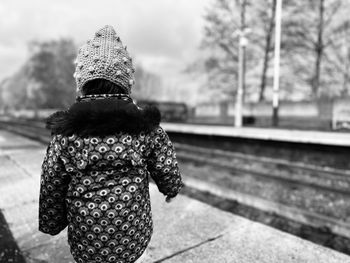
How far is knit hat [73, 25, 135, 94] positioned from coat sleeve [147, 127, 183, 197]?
30 centimetres

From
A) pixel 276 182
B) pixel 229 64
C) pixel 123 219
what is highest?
pixel 229 64

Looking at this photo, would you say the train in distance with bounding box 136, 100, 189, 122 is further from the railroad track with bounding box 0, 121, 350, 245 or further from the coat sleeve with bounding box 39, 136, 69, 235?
the coat sleeve with bounding box 39, 136, 69, 235

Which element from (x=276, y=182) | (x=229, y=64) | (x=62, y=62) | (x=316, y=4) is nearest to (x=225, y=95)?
(x=229, y=64)

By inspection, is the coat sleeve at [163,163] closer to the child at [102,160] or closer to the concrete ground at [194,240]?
the child at [102,160]

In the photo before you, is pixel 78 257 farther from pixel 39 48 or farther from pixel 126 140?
pixel 39 48

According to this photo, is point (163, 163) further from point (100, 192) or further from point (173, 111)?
point (173, 111)

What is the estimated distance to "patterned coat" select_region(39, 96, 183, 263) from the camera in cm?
136

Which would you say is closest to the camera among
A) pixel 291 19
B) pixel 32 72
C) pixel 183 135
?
pixel 183 135

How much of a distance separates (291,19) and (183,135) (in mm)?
14313

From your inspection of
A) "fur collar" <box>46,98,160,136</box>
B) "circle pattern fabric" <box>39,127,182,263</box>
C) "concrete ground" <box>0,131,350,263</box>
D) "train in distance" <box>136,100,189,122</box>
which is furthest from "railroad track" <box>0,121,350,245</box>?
"train in distance" <box>136,100,189,122</box>

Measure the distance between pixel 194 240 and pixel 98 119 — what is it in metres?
1.90

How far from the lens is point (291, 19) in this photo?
72.8ft

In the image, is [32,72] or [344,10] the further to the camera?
[32,72]

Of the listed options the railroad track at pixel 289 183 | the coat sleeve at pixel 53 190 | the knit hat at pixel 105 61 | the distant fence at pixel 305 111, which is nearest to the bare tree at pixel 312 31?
the distant fence at pixel 305 111
